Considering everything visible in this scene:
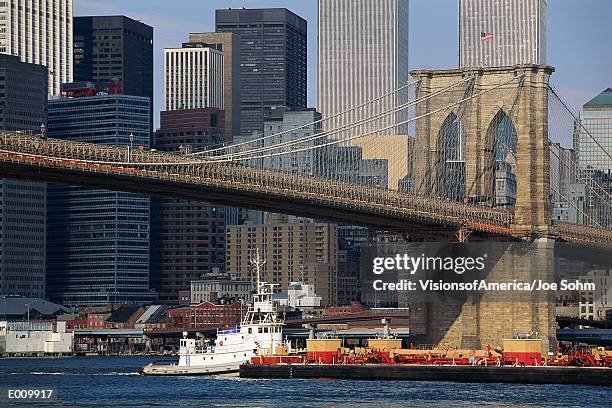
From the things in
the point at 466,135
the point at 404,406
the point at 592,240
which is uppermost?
the point at 466,135

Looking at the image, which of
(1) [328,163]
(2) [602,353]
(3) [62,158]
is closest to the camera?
(3) [62,158]

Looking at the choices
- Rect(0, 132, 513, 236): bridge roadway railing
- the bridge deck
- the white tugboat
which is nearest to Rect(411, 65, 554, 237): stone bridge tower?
the bridge deck

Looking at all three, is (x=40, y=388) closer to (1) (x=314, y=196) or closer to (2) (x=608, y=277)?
(1) (x=314, y=196)

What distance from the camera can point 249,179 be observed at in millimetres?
90688

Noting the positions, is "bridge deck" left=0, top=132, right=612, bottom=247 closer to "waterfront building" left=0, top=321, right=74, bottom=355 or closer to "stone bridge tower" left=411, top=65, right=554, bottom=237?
"stone bridge tower" left=411, top=65, right=554, bottom=237

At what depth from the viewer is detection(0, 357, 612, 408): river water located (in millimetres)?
72062

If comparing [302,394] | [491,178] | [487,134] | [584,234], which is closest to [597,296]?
[584,234]

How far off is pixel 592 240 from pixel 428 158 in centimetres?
1245

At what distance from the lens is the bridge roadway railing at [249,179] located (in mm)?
79750

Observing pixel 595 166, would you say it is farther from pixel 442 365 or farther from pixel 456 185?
pixel 442 365

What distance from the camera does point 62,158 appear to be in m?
80.3

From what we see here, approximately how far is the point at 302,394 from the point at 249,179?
56.5ft

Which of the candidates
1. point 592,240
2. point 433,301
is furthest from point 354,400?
point 592,240

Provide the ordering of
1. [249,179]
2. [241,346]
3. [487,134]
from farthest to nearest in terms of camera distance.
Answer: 1. [487,134]
2. [241,346]
3. [249,179]
